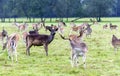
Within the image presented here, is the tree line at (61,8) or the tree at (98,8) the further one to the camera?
the tree at (98,8)

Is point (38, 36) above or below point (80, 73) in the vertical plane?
above

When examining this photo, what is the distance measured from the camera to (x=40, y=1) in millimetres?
80250

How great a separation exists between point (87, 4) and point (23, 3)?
16.3 m

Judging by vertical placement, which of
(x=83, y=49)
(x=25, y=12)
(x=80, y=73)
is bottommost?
(x=80, y=73)

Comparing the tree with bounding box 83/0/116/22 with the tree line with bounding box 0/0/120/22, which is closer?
the tree line with bounding box 0/0/120/22

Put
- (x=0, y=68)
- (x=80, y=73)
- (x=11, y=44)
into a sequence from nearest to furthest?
(x=80, y=73) → (x=0, y=68) → (x=11, y=44)

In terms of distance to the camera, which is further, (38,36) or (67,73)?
(38,36)

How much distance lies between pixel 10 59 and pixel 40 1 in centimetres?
6627

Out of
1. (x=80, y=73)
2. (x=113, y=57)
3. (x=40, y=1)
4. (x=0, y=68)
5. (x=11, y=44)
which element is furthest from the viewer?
(x=40, y=1)

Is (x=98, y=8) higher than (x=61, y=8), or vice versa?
(x=61, y=8)

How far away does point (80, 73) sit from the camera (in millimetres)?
11836

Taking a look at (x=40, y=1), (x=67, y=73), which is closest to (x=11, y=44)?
(x=67, y=73)

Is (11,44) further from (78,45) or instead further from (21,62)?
(78,45)

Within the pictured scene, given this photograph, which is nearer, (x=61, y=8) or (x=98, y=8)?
(x=98, y=8)
